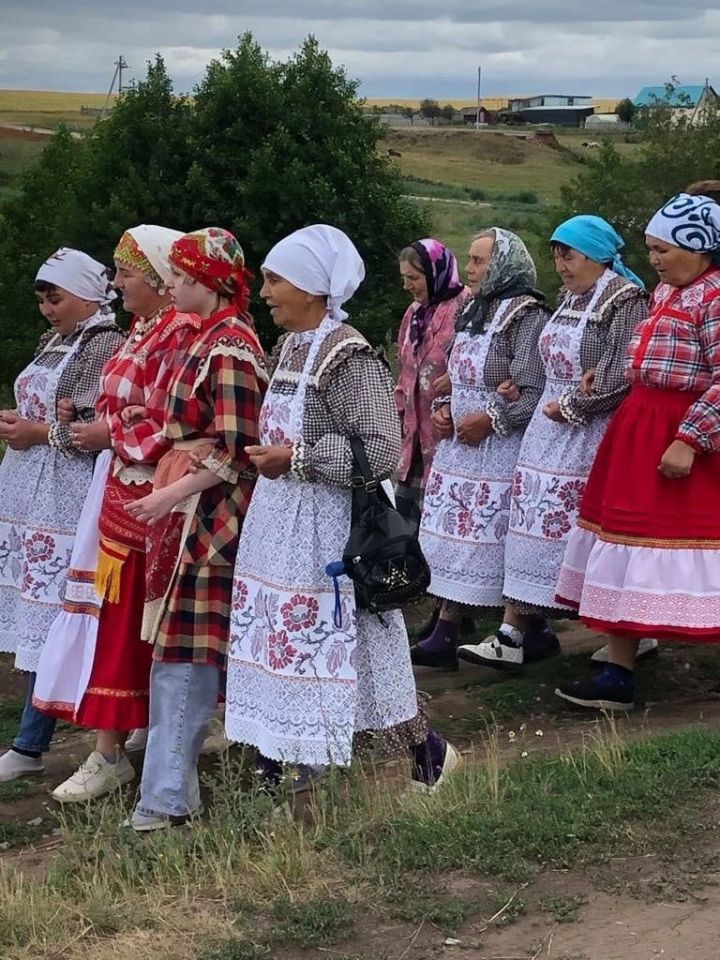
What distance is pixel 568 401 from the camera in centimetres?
636

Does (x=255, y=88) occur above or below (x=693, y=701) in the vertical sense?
above

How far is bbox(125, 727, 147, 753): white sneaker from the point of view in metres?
6.13

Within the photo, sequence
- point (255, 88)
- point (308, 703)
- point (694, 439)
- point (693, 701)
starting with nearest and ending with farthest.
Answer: point (308, 703), point (694, 439), point (693, 701), point (255, 88)

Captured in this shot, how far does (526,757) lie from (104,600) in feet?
5.34

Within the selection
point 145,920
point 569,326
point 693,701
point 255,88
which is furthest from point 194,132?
point 145,920

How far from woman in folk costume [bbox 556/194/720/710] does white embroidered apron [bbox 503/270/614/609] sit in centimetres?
53

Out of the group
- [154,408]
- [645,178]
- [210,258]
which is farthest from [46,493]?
[645,178]

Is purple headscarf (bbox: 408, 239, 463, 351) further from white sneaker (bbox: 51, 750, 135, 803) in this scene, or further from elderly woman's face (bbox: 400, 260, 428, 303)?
white sneaker (bbox: 51, 750, 135, 803)

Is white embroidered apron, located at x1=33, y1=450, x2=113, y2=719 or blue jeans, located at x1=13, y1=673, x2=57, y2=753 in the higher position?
white embroidered apron, located at x1=33, y1=450, x2=113, y2=719

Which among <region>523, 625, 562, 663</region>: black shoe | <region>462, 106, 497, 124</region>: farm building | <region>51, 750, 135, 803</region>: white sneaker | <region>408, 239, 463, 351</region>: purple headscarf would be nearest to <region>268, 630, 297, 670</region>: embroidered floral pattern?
<region>51, 750, 135, 803</region>: white sneaker

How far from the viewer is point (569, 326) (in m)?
6.41

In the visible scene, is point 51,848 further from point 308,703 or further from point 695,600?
point 695,600

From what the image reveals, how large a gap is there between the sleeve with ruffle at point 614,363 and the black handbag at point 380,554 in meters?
1.80

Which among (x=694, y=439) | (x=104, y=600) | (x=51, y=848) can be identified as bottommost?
(x=51, y=848)
